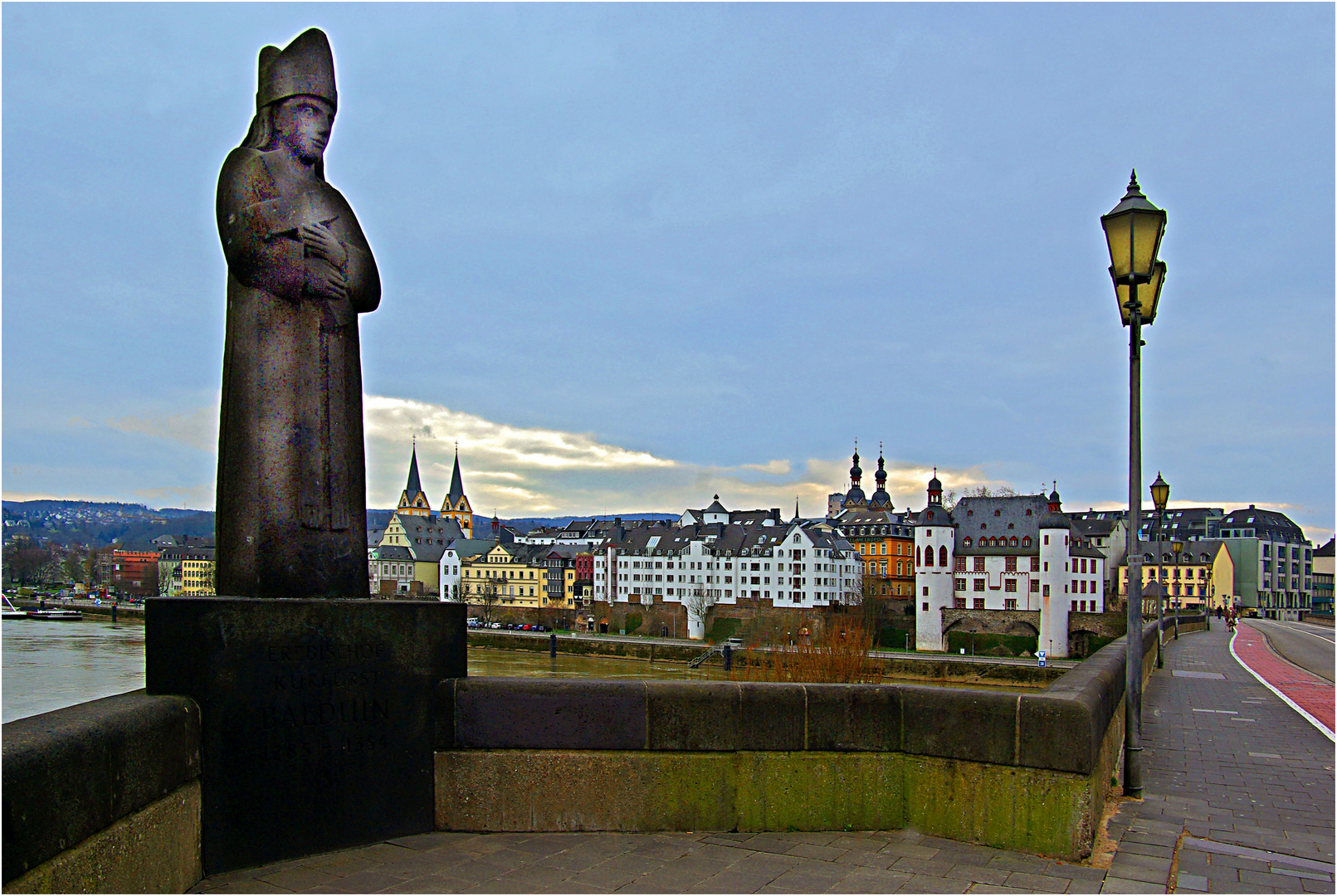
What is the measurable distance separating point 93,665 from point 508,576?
75766 mm

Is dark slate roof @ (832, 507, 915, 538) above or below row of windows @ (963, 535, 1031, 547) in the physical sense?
above

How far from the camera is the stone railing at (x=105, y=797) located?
3.30 meters

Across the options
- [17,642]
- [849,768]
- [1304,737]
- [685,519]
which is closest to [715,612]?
[685,519]

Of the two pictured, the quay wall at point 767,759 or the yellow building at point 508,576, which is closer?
the quay wall at point 767,759

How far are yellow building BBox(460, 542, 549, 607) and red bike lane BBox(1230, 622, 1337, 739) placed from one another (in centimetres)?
9247

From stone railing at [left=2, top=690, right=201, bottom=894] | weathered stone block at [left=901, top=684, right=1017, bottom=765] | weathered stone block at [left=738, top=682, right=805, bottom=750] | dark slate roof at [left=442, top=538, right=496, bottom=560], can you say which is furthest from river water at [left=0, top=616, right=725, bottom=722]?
dark slate roof at [left=442, top=538, right=496, bottom=560]

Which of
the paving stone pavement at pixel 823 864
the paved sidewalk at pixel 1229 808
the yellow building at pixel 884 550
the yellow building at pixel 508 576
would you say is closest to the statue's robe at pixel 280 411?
the paving stone pavement at pixel 823 864

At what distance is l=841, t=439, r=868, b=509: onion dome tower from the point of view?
139 m

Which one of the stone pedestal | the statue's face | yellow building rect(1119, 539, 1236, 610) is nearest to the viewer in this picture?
the stone pedestal

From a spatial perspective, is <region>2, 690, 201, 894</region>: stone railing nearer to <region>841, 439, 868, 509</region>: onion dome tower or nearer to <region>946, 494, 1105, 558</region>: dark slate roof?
<region>946, 494, 1105, 558</region>: dark slate roof

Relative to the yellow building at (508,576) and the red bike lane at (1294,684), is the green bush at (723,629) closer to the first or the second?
the yellow building at (508,576)

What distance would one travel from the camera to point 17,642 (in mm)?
63094

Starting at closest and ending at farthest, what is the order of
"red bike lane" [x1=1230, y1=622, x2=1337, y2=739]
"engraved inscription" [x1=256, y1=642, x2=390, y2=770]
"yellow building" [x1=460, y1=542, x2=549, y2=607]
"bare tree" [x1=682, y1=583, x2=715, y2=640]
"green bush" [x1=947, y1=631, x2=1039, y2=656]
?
"engraved inscription" [x1=256, y1=642, x2=390, y2=770] → "red bike lane" [x1=1230, y1=622, x2=1337, y2=739] → "green bush" [x1=947, y1=631, x2=1039, y2=656] → "bare tree" [x1=682, y1=583, x2=715, y2=640] → "yellow building" [x1=460, y1=542, x2=549, y2=607]

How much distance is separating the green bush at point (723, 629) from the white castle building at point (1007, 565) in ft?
55.0
